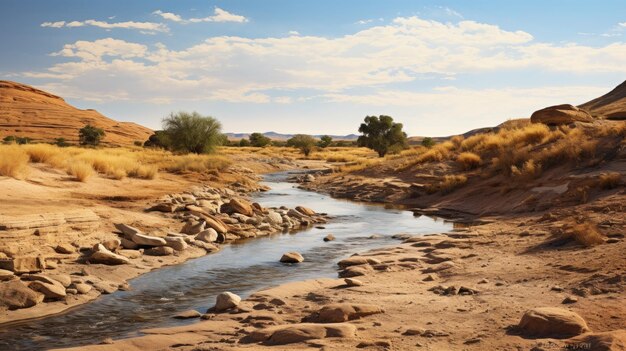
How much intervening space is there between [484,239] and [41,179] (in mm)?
13492

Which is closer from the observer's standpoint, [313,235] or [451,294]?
[451,294]

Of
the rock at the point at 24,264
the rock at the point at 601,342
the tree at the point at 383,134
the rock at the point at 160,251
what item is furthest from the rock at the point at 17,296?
the tree at the point at 383,134

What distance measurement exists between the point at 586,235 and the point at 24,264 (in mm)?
10208

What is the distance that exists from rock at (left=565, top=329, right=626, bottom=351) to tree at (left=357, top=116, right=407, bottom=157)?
4984 cm

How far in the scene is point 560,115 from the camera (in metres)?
27.1

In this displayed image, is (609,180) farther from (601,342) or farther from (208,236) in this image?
(601,342)

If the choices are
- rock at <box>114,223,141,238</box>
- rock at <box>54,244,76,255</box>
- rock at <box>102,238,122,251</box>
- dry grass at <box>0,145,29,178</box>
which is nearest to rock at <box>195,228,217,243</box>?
rock at <box>114,223,141,238</box>

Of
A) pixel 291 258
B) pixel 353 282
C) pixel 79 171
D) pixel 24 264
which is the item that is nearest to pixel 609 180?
Result: pixel 291 258

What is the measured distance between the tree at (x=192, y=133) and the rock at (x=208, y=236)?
29.0 m

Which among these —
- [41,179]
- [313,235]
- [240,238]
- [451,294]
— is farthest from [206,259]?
[41,179]

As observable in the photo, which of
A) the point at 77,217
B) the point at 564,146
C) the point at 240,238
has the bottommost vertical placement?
the point at 240,238

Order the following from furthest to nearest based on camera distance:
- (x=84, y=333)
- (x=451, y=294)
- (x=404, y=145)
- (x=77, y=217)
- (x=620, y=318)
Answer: (x=404, y=145), (x=77, y=217), (x=451, y=294), (x=84, y=333), (x=620, y=318)

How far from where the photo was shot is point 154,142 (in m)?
55.6

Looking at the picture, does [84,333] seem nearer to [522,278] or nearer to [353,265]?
[353,265]
